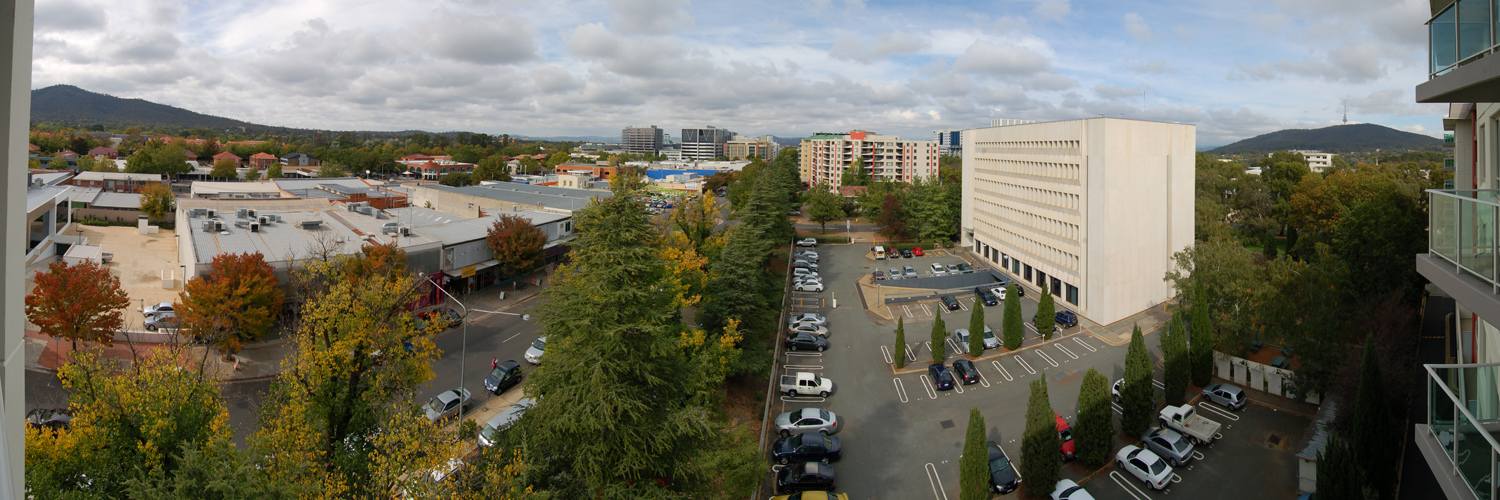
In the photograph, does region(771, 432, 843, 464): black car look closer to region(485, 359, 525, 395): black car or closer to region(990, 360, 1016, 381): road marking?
region(990, 360, 1016, 381): road marking

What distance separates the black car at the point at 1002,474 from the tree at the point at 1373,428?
20.7 ft

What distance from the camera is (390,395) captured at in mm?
10484

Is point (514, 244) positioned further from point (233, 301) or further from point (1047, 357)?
point (1047, 357)

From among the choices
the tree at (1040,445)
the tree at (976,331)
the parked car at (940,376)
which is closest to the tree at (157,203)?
the parked car at (940,376)

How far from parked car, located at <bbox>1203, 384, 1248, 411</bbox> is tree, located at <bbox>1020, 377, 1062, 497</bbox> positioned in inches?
318

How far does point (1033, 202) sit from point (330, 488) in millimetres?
30389

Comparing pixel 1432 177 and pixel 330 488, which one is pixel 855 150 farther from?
pixel 330 488

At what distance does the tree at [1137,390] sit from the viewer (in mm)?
15789

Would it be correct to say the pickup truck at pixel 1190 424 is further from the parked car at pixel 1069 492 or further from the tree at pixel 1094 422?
the parked car at pixel 1069 492

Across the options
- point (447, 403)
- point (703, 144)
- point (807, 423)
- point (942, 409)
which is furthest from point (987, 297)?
point (703, 144)

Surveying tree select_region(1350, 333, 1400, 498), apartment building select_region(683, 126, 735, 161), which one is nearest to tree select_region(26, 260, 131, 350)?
tree select_region(1350, 333, 1400, 498)

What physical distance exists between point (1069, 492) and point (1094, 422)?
2003 mm

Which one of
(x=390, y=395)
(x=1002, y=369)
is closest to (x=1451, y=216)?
(x=390, y=395)

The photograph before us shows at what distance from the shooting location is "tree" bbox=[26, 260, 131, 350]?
1627cm
